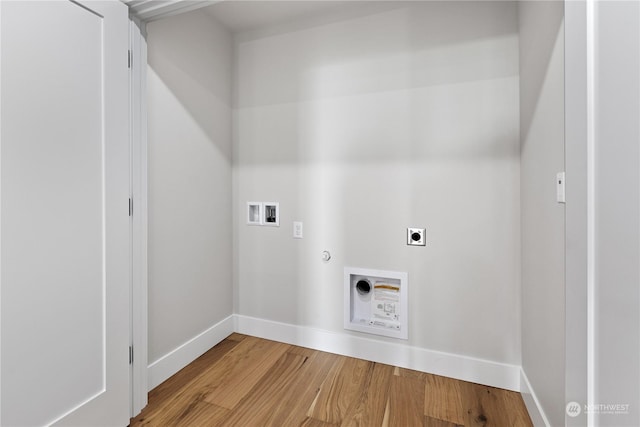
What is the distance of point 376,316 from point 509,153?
4.36 ft

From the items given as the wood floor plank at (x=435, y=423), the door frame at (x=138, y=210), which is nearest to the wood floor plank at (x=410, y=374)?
the wood floor plank at (x=435, y=423)

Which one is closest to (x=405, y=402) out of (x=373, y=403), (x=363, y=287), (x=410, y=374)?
(x=373, y=403)

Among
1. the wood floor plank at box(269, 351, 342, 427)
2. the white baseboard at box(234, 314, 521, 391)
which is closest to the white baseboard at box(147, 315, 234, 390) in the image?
Answer: the white baseboard at box(234, 314, 521, 391)

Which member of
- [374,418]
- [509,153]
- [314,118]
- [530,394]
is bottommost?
[374,418]

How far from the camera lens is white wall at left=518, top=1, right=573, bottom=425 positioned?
1177 mm

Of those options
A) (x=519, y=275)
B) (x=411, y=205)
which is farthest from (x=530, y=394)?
(x=411, y=205)

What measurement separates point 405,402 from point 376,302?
62cm

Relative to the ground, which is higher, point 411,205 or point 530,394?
point 411,205

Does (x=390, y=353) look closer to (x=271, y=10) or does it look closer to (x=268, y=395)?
→ (x=268, y=395)

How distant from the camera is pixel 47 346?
3.78 feet

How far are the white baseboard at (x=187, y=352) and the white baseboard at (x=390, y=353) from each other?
15 cm

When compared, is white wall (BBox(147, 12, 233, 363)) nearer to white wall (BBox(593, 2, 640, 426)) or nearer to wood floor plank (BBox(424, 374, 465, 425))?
wood floor plank (BBox(424, 374, 465, 425))

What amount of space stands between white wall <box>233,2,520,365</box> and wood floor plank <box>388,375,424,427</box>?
9.9 inches

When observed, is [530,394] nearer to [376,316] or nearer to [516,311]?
[516,311]
